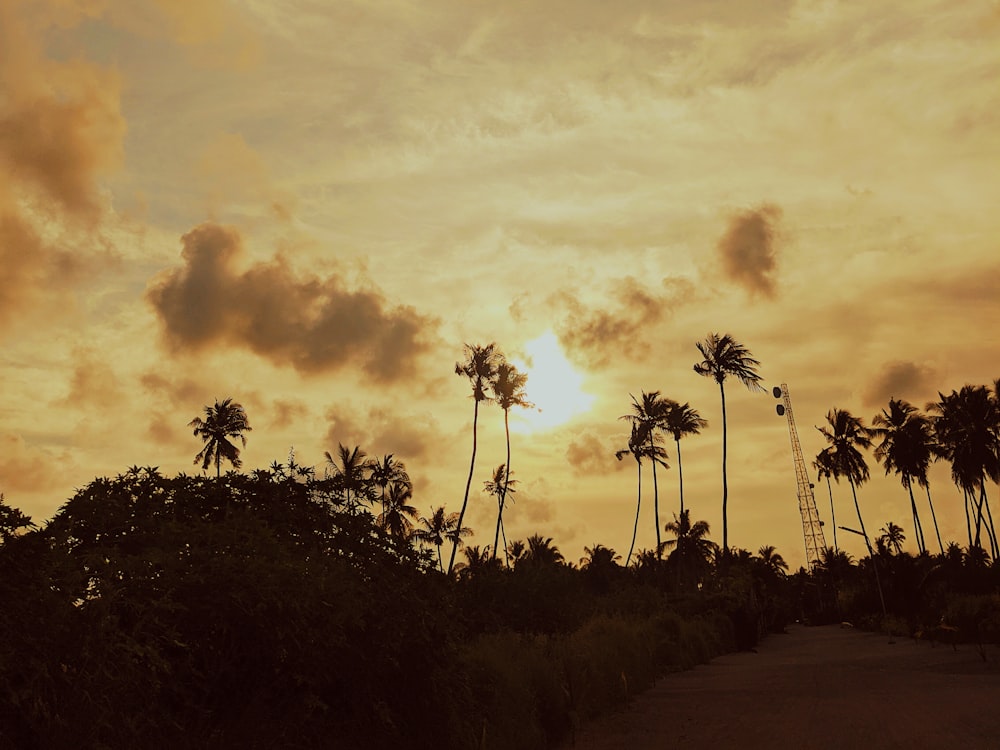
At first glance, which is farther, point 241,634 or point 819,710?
point 819,710

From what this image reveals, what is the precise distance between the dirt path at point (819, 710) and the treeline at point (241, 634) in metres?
2.44

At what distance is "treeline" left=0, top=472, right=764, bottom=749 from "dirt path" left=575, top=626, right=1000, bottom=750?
8.02ft

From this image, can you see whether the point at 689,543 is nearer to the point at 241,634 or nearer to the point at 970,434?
the point at 970,434

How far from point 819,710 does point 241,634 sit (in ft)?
42.7

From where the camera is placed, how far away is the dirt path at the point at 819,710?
48.7ft

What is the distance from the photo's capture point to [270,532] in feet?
35.3

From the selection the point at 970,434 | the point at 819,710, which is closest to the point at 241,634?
the point at 819,710

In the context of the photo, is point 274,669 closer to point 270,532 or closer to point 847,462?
point 270,532

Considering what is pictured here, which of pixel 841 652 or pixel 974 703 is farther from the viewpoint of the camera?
pixel 841 652

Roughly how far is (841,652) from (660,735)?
27354mm

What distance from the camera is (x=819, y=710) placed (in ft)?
60.7

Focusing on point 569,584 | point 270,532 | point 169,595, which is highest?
point 569,584

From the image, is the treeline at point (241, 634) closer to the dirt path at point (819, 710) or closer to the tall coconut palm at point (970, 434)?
the dirt path at point (819, 710)

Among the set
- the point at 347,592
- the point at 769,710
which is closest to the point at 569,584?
the point at 769,710
